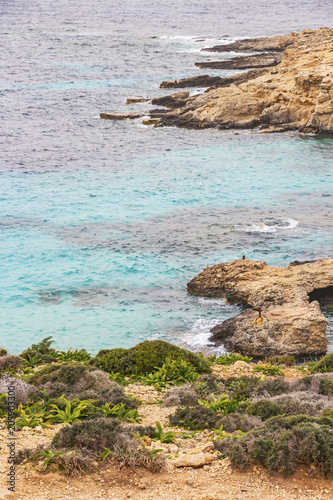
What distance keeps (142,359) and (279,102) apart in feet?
129

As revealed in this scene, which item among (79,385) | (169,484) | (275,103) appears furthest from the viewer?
(275,103)

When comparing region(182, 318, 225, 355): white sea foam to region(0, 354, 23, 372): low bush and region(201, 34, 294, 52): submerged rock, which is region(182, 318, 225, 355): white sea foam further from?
region(201, 34, 294, 52): submerged rock

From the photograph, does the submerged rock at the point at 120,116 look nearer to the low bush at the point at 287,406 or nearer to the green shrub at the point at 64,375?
the green shrub at the point at 64,375

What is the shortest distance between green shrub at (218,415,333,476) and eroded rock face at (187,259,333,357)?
29.5 feet

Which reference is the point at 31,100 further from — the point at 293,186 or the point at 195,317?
the point at 195,317

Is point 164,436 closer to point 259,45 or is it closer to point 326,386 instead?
point 326,386

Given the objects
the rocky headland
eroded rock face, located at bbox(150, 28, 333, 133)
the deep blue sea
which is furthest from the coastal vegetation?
the rocky headland

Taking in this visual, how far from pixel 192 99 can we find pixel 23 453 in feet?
164

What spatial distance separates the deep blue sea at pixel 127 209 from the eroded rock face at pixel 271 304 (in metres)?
0.91

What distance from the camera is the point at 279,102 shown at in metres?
49.2

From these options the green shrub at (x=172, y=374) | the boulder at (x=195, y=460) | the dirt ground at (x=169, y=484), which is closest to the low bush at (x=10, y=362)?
the green shrub at (x=172, y=374)

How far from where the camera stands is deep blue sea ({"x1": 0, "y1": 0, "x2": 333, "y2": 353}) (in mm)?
22344

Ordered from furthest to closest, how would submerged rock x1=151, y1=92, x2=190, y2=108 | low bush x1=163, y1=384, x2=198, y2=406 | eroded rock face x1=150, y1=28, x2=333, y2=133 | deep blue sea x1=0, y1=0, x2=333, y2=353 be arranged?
1. submerged rock x1=151, y1=92, x2=190, y2=108
2. eroded rock face x1=150, y1=28, x2=333, y2=133
3. deep blue sea x1=0, y1=0, x2=333, y2=353
4. low bush x1=163, y1=384, x2=198, y2=406

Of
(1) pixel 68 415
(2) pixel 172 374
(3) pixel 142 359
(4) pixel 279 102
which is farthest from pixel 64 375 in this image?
(4) pixel 279 102
